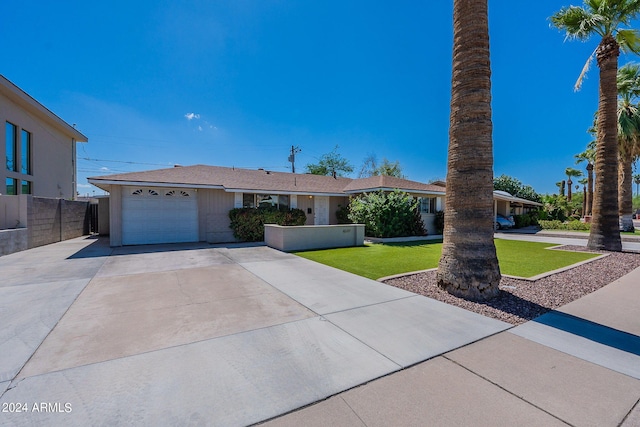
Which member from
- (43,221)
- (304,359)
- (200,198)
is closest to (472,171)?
(304,359)

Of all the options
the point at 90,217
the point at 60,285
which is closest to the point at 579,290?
the point at 60,285

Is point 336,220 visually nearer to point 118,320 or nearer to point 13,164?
point 118,320

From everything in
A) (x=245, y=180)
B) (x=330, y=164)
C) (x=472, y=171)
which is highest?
(x=330, y=164)

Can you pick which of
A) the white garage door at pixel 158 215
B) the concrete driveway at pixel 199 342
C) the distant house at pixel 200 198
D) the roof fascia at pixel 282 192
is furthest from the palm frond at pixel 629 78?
the white garage door at pixel 158 215

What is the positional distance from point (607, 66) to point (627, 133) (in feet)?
35.1

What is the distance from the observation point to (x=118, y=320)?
171 inches

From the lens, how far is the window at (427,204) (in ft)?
61.7

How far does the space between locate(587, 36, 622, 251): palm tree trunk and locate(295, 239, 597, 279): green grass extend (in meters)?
1.66

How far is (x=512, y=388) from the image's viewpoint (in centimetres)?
272

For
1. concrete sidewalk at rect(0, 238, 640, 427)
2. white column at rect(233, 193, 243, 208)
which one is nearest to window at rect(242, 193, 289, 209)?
white column at rect(233, 193, 243, 208)

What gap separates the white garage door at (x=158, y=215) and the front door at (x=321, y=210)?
7.12 meters

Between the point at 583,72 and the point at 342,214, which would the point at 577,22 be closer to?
the point at 583,72

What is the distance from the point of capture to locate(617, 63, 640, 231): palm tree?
1695 centimetres

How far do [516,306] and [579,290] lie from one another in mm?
2467
